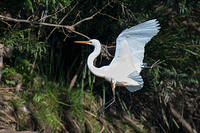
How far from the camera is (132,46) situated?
8.70 ft

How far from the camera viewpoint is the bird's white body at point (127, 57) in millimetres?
2562

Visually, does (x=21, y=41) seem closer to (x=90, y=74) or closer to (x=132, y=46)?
(x=90, y=74)

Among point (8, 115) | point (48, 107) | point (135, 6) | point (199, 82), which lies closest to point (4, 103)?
point (8, 115)

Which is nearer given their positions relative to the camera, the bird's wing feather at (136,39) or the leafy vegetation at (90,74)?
the bird's wing feather at (136,39)

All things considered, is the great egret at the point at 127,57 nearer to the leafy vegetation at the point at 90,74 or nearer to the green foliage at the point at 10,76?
the leafy vegetation at the point at 90,74

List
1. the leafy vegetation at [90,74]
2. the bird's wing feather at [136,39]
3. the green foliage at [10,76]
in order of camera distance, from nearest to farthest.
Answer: the bird's wing feather at [136,39], the leafy vegetation at [90,74], the green foliage at [10,76]

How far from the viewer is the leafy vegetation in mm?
3617

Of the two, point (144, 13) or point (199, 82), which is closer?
point (144, 13)

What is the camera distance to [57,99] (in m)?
4.05

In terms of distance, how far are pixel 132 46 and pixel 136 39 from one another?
6 centimetres

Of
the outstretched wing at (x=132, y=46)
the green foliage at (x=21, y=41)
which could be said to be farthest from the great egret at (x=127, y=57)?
the green foliage at (x=21, y=41)

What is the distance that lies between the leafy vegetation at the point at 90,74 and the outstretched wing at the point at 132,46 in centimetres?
79

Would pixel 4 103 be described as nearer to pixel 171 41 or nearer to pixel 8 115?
pixel 8 115

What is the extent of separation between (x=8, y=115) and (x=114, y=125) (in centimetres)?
125
